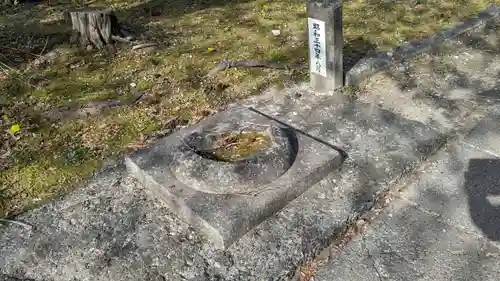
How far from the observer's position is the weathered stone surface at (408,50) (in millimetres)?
4559

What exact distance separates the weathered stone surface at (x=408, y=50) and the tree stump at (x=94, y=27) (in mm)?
2981

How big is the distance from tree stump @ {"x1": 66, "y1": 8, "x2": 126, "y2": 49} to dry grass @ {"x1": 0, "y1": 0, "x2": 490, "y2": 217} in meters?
0.23

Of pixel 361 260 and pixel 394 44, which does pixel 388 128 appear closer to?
pixel 361 260

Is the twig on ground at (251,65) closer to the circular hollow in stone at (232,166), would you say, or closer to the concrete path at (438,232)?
the circular hollow in stone at (232,166)

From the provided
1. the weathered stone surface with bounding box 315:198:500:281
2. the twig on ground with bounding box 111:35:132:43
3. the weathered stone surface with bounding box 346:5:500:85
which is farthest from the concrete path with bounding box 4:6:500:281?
the twig on ground with bounding box 111:35:132:43

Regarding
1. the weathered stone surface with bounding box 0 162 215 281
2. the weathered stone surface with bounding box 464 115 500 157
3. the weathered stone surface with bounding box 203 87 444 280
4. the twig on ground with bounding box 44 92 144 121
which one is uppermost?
the twig on ground with bounding box 44 92 144 121

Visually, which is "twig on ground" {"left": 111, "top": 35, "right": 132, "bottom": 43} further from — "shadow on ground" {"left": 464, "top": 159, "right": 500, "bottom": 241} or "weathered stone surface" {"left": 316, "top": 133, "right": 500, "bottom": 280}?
"shadow on ground" {"left": 464, "top": 159, "right": 500, "bottom": 241}

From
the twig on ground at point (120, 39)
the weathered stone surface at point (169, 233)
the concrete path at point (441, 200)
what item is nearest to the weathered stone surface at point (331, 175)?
the weathered stone surface at point (169, 233)

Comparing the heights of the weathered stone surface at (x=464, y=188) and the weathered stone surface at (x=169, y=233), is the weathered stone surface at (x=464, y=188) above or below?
below

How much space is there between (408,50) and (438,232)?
2890 millimetres

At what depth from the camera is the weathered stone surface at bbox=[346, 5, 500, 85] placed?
456cm

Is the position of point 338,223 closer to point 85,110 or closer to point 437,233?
point 437,233

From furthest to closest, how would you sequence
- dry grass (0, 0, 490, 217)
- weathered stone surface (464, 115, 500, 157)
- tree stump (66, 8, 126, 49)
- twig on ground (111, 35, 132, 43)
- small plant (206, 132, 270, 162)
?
twig on ground (111, 35, 132, 43)
tree stump (66, 8, 126, 49)
dry grass (0, 0, 490, 217)
weathered stone surface (464, 115, 500, 157)
small plant (206, 132, 270, 162)

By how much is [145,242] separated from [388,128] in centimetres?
216
